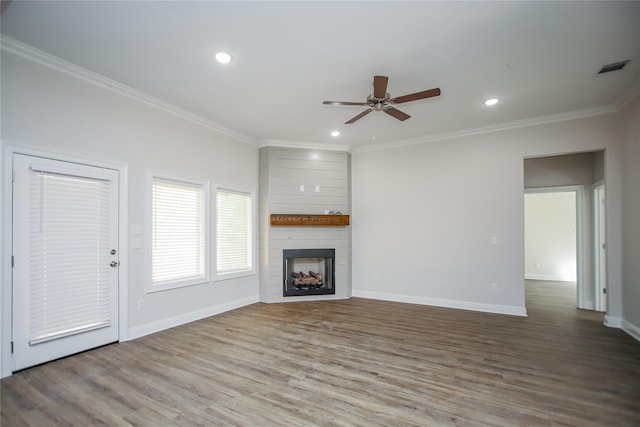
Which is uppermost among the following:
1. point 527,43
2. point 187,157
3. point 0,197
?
point 527,43

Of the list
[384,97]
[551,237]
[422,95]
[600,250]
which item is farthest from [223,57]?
[551,237]

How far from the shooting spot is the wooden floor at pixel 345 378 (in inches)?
82.0

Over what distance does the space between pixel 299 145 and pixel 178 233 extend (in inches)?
106

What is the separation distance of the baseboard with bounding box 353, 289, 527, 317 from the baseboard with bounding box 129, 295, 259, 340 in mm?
2277

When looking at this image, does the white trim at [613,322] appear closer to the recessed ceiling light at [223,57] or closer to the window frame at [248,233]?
the window frame at [248,233]

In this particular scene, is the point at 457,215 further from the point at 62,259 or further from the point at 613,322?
the point at 62,259

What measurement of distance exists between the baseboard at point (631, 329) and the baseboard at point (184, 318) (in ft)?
17.7

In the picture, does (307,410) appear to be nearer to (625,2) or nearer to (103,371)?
(103,371)

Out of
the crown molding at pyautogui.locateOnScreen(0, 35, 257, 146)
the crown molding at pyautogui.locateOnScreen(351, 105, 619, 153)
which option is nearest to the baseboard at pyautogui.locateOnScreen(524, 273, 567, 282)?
the crown molding at pyautogui.locateOnScreen(351, 105, 619, 153)

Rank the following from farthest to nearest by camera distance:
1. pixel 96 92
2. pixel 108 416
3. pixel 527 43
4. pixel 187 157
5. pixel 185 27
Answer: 1. pixel 187 157
2. pixel 96 92
3. pixel 527 43
4. pixel 185 27
5. pixel 108 416

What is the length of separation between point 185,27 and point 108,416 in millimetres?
3050

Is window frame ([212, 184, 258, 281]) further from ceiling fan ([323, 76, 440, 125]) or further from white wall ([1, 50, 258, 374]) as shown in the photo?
ceiling fan ([323, 76, 440, 125])

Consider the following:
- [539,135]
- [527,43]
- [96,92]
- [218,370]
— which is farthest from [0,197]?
[539,135]

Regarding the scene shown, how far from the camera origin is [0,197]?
100 inches
